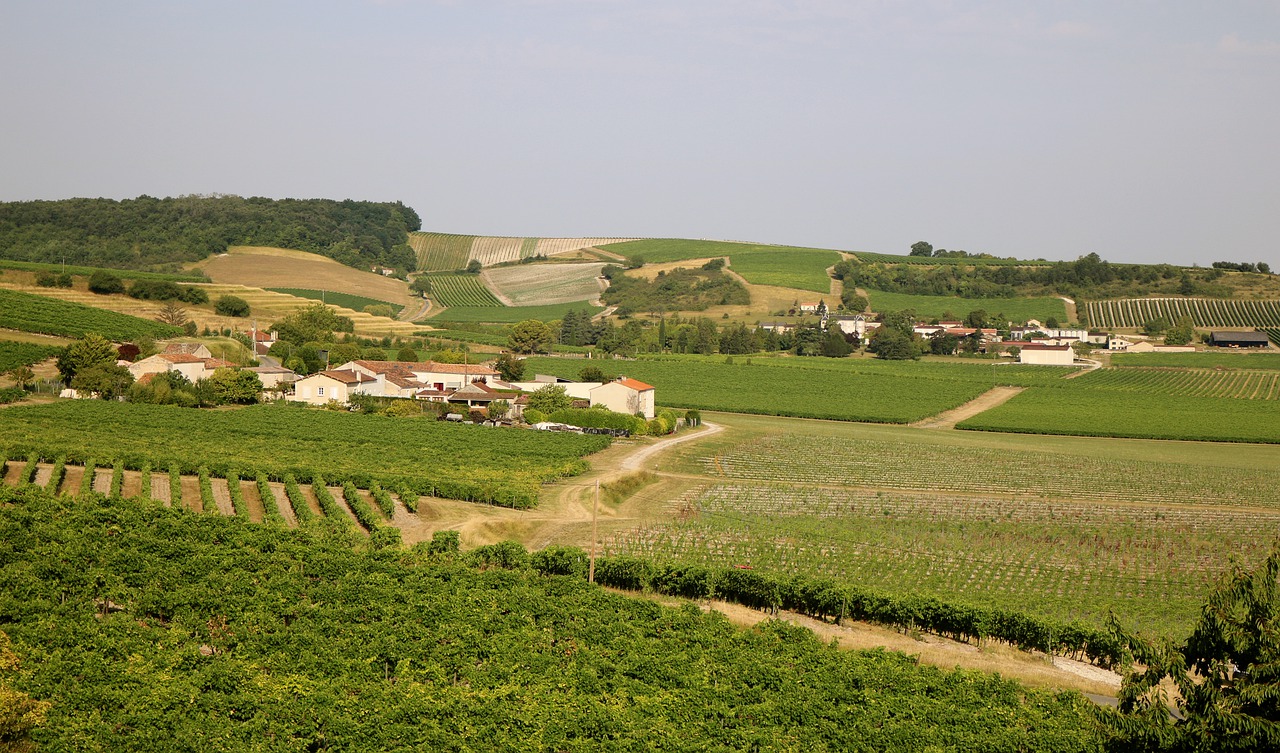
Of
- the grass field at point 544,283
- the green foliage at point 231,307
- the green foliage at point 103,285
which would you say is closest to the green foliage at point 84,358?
the green foliage at point 103,285

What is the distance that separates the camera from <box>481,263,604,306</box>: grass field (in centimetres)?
15725

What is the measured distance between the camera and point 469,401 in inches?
2884

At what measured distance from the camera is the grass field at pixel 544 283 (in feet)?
516

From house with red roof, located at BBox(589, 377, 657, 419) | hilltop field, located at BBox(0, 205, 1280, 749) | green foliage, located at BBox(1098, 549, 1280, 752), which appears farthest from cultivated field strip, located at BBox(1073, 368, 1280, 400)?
green foliage, located at BBox(1098, 549, 1280, 752)

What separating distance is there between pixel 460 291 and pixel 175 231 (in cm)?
4160

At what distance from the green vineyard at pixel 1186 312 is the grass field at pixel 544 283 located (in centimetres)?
6764

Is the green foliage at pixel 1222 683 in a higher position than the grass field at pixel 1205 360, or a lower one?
lower

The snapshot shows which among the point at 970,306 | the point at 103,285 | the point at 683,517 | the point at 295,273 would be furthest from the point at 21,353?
the point at 970,306

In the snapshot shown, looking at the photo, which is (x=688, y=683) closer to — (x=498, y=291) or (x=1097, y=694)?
(x=1097, y=694)

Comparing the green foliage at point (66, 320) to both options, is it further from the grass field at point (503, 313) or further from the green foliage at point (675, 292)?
the green foliage at point (675, 292)

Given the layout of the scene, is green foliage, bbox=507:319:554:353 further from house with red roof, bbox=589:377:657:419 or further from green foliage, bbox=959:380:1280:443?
green foliage, bbox=959:380:1280:443

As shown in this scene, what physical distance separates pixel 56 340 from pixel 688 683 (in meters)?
68.6

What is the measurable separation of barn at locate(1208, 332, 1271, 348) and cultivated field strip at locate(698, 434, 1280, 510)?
6959 centimetres

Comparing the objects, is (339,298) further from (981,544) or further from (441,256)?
(981,544)
